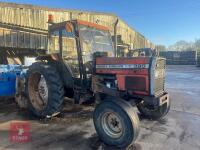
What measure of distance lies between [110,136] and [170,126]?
6.26 feet

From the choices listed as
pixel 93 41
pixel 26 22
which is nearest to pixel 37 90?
pixel 93 41

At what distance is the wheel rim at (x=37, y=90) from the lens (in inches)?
251

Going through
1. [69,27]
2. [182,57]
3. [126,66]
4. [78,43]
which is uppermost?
[182,57]

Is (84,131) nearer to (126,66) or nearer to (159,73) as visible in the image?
(126,66)

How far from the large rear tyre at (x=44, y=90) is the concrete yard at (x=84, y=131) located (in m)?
0.32

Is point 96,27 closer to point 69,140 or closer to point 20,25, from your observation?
point 69,140

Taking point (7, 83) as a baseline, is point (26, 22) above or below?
above

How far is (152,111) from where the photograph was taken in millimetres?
6152

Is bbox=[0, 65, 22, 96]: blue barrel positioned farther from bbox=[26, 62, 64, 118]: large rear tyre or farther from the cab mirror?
the cab mirror

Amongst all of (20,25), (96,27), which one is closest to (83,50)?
(96,27)

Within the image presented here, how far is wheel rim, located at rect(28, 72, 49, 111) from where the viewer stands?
20.9 feet

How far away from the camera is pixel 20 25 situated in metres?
14.8

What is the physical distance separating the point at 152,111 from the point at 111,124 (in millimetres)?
1865

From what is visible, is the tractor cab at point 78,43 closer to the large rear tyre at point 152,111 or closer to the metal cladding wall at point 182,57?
the large rear tyre at point 152,111
